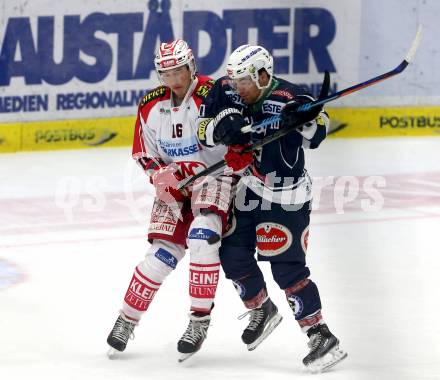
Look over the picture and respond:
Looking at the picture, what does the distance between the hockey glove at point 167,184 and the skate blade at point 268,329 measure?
26.1 inches

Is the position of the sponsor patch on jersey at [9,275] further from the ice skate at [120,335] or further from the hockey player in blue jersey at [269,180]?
the hockey player in blue jersey at [269,180]

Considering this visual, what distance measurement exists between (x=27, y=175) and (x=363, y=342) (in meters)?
4.77

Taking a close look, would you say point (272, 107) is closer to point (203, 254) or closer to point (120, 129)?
→ point (203, 254)

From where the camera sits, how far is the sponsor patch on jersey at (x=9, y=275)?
274 inches

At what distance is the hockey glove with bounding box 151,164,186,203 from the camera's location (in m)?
5.62

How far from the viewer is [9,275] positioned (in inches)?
281

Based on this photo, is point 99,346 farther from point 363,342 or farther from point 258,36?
point 258,36

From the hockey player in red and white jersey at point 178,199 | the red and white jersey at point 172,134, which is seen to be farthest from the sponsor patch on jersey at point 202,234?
the red and white jersey at point 172,134

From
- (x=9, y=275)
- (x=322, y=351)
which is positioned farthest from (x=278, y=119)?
(x=9, y=275)

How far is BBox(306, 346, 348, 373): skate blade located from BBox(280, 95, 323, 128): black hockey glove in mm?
932

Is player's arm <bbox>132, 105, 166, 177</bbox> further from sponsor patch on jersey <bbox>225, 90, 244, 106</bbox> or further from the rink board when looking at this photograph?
the rink board

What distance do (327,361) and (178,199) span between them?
3.07 feet

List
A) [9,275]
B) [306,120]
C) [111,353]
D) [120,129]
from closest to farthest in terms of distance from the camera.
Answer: [306,120], [111,353], [9,275], [120,129]

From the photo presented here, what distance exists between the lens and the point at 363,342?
576 cm
